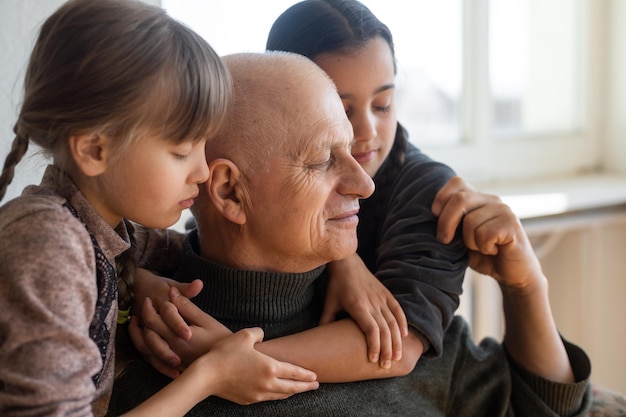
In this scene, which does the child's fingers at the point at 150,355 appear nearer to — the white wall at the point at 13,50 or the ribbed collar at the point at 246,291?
the ribbed collar at the point at 246,291

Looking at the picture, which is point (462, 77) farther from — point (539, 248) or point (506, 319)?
point (506, 319)

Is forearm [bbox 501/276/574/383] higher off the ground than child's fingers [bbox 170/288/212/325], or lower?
lower

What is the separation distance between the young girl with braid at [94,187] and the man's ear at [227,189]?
0.13 meters

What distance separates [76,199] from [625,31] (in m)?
2.50

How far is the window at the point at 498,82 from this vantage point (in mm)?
2650

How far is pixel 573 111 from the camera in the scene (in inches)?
120

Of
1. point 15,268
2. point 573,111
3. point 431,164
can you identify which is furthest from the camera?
point 573,111

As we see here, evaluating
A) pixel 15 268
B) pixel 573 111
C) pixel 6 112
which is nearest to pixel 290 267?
pixel 15 268

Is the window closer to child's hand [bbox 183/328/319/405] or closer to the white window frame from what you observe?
the white window frame

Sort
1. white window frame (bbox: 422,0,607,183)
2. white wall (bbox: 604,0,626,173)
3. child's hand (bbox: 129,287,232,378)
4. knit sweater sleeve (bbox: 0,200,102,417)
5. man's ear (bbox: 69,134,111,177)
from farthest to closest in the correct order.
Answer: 1. white wall (bbox: 604,0,626,173)
2. white window frame (bbox: 422,0,607,183)
3. child's hand (bbox: 129,287,232,378)
4. man's ear (bbox: 69,134,111,177)
5. knit sweater sleeve (bbox: 0,200,102,417)

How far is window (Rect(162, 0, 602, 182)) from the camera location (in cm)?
265


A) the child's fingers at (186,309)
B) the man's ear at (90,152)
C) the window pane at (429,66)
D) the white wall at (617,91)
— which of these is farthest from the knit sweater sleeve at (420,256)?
the white wall at (617,91)

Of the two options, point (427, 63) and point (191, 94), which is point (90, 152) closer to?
point (191, 94)

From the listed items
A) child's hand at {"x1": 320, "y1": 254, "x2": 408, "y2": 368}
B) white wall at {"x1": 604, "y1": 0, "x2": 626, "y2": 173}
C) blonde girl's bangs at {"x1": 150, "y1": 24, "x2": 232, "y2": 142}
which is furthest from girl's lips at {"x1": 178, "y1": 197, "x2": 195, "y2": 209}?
white wall at {"x1": 604, "y1": 0, "x2": 626, "y2": 173}
